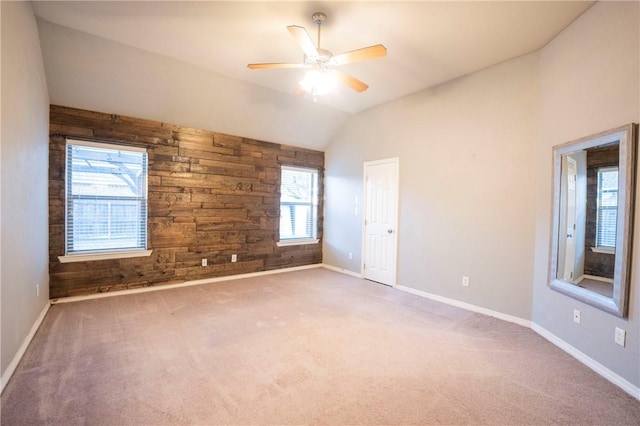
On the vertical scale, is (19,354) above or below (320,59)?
below

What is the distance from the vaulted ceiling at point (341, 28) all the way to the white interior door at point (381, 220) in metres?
1.65

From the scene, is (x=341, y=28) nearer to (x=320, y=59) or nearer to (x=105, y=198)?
(x=320, y=59)

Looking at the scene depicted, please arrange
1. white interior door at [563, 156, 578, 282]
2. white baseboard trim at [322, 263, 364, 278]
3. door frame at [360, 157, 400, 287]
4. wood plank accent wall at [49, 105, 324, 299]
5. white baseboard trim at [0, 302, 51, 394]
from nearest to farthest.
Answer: white baseboard trim at [0, 302, 51, 394] → white interior door at [563, 156, 578, 282] → wood plank accent wall at [49, 105, 324, 299] → door frame at [360, 157, 400, 287] → white baseboard trim at [322, 263, 364, 278]

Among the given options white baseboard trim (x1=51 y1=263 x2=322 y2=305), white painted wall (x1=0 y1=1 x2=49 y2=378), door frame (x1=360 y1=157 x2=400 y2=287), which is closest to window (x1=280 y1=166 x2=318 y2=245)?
white baseboard trim (x1=51 y1=263 x2=322 y2=305)

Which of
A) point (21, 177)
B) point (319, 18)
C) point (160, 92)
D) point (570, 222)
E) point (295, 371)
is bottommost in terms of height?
point (295, 371)

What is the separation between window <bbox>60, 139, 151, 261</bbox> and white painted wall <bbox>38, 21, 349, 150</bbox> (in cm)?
58

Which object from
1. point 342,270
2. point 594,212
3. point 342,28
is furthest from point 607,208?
point 342,270

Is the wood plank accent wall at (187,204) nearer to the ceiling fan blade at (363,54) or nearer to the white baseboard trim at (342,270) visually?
the white baseboard trim at (342,270)

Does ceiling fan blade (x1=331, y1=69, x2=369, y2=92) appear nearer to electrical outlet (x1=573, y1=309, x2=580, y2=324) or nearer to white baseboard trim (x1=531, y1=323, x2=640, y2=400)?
electrical outlet (x1=573, y1=309, x2=580, y2=324)

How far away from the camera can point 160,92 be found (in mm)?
3834

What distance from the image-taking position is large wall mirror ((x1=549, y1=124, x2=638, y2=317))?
208cm

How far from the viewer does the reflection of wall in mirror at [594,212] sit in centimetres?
226

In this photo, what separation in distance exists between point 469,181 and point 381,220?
158 cm

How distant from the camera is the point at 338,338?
9.09ft
